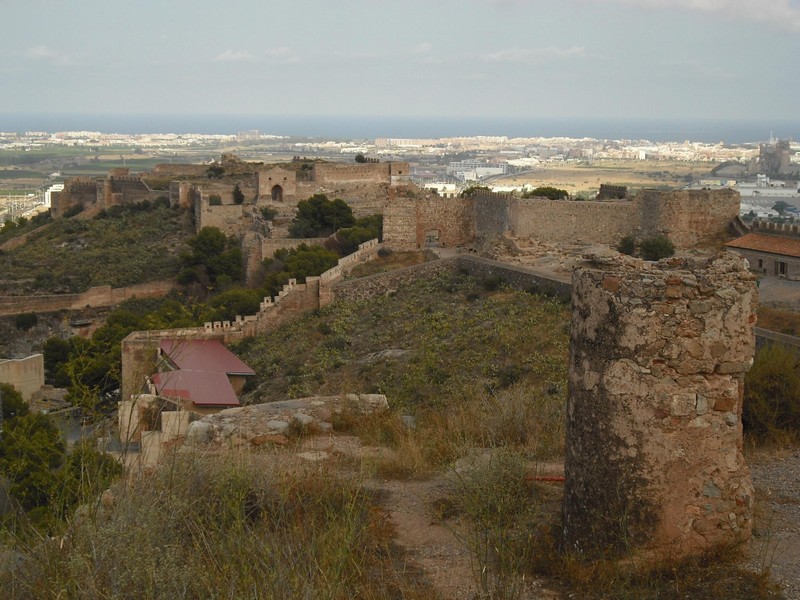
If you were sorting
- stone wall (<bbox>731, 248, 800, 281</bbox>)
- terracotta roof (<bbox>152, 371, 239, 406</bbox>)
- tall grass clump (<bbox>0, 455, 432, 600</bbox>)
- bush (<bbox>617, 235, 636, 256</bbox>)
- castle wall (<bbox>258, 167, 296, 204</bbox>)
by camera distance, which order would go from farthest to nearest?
castle wall (<bbox>258, 167, 296, 204</bbox>) < bush (<bbox>617, 235, 636, 256</bbox>) < stone wall (<bbox>731, 248, 800, 281</bbox>) < terracotta roof (<bbox>152, 371, 239, 406</bbox>) < tall grass clump (<bbox>0, 455, 432, 600</bbox>)

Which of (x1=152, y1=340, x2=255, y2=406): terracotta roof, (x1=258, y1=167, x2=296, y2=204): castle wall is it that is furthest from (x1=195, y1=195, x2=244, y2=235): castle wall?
(x1=152, y1=340, x2=255, y2=406): terracotta roof

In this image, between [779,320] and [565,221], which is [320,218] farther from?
[779,320]

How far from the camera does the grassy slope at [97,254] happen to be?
3378 cm

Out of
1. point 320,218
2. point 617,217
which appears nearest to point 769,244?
point 617,217

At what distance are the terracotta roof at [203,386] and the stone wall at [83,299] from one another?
15.7 metres

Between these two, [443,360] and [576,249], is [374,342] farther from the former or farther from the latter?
[576,249]

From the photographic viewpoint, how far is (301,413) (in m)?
8.10

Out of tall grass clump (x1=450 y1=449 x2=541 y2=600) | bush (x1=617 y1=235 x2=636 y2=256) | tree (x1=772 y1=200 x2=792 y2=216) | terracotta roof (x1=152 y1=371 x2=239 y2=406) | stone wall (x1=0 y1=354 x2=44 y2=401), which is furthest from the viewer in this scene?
tree (x1=772 y1=200 x2=792 y2=216)

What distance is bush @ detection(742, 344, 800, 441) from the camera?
7.12m

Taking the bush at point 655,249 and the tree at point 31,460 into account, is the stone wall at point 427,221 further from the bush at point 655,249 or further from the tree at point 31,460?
the tree at point 31,460

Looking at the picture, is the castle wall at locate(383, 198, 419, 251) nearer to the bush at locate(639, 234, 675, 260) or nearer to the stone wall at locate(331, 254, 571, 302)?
the stone wall at locate(331, 254, 571, 302)

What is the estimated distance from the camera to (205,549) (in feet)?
15.4

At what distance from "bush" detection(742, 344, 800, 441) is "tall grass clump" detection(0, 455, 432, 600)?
9.58 feet

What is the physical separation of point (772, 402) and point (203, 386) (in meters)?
9.96
